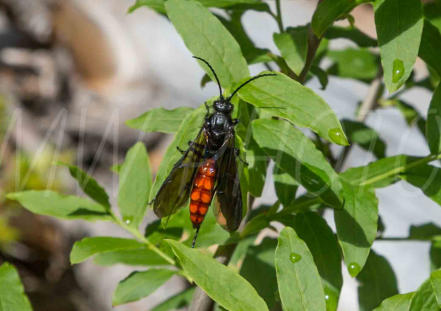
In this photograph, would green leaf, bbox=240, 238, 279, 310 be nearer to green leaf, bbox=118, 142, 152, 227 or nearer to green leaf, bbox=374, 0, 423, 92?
green leaf, bbox=118, 142, 152, 227

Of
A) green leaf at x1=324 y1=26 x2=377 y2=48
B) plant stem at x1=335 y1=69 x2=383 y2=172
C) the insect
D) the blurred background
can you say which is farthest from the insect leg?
the blurred background

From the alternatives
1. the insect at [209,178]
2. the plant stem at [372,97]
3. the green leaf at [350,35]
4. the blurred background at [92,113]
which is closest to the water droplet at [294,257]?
the insect at [209,178]

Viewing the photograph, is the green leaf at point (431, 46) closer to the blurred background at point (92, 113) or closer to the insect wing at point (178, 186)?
the insect wing at point (178, 186)

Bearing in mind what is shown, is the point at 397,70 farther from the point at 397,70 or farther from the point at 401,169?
the point at 401,169

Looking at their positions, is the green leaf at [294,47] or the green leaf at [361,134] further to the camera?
the green leaf at [361,134]

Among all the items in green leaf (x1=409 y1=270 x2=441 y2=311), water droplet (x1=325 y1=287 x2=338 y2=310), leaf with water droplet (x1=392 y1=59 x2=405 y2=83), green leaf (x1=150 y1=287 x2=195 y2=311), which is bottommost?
green leaf (x1=150 y1=287 x2=195 y2=311)
